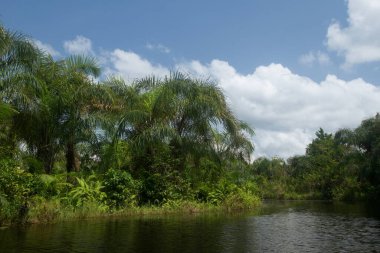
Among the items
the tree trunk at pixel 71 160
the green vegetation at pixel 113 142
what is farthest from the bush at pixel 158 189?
the tree trunk at pixel 71 160

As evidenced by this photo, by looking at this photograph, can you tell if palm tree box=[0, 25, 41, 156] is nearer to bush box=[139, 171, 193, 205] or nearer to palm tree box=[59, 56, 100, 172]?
palm tree box=[59, 56, 100, 172]

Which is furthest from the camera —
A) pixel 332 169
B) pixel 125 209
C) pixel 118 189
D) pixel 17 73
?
pixel 332 169

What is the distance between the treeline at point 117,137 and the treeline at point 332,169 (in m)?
23.0

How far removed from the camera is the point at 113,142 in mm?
24453

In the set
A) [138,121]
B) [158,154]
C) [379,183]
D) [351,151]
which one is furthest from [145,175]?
[351,151]

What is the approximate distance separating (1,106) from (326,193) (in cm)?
5103

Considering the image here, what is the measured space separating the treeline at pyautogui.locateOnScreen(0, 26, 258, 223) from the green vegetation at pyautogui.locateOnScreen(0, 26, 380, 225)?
59mm

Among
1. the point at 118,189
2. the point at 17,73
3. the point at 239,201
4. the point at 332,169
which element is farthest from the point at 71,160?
the point at 332,169

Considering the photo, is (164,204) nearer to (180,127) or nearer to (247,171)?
(180,127)

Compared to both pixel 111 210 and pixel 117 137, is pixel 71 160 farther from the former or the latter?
pixel 111 210

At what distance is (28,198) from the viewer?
1694cm

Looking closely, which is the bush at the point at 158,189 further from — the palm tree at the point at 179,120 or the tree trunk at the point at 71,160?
the tree trunk at the point at 71,160

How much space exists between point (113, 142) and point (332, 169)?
41.1m

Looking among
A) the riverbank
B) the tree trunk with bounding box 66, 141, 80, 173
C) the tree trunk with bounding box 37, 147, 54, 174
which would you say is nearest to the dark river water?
the riverbank
